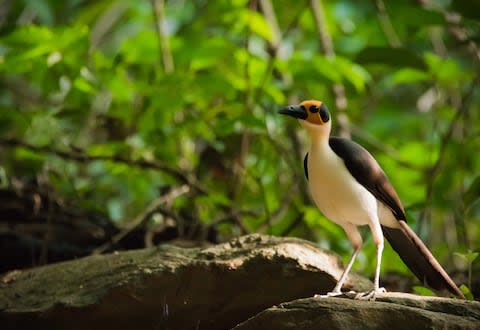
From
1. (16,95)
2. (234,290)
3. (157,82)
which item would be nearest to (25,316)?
(234,290)

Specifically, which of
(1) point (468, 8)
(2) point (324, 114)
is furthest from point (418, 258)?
(1) point (468, 8)

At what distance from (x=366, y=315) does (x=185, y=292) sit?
2.31 feet

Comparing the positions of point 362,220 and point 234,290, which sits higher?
point 362,220

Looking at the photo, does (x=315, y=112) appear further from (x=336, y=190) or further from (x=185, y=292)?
(x=185, y=292)

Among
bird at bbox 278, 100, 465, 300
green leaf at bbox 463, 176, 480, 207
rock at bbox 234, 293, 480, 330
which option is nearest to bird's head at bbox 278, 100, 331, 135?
bird at bbox 278, 100, 465, 300

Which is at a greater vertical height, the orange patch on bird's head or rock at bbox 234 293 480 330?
the orange patch on bird's head

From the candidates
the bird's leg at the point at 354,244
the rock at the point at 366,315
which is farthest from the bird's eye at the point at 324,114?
the rock at the point at 366,315

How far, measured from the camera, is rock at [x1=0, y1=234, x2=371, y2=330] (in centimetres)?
251

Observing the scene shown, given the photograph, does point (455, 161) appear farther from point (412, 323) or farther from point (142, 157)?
point (412, 323)

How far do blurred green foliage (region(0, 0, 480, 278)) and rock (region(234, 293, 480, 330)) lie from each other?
993mm

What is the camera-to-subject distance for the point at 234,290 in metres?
2.56

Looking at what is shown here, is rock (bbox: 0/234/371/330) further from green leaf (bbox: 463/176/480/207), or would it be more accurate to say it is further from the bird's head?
green leaf (bbox: 463/176/480/207)

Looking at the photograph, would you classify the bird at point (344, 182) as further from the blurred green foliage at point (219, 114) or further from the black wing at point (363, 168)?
the blurred green foliage at point (219, 114)

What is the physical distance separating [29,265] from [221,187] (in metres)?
1.45
